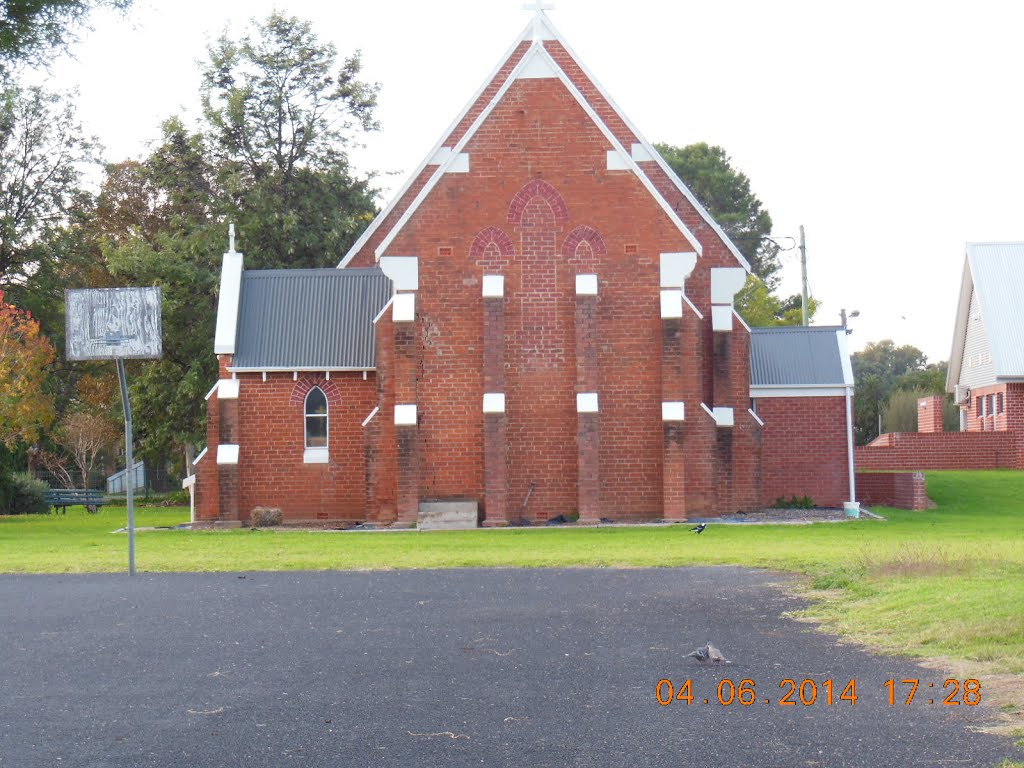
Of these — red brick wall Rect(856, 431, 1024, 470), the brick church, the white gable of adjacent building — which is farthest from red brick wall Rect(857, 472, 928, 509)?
the white gable of adjacent building

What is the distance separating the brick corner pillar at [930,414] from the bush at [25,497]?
3314 centimetres

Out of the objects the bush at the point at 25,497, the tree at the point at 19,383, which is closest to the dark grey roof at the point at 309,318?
the tree at the point at 19,383

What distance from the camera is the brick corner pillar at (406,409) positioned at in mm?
33656

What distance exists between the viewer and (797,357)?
3850cm

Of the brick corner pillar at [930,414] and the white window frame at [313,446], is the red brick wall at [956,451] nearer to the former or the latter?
the brick corner pillar at [930,414]

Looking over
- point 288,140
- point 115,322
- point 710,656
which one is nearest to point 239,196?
point 288,140

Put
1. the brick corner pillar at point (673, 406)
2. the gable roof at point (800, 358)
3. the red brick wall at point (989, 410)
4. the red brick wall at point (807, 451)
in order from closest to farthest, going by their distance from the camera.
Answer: the brick corner pillar at point (673, 406)
the red brick wall at point (807, 451)
the gable roof at point (800, 358)
the red brick wall at point (989, 410)

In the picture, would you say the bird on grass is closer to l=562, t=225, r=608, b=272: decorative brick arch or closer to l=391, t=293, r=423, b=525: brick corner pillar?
l=391, t=293, r=423, b=525: brick corner pillar

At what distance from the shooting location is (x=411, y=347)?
34.0m

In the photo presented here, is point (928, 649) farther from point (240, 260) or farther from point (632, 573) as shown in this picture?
point (240, 260)

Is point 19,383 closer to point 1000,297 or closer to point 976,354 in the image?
point 1000,297

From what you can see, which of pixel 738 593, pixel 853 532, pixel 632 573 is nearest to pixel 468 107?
pixel 853 532

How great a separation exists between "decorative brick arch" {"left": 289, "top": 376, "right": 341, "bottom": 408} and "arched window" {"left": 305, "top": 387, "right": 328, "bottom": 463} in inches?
4.0

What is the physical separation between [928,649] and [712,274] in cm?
2484
